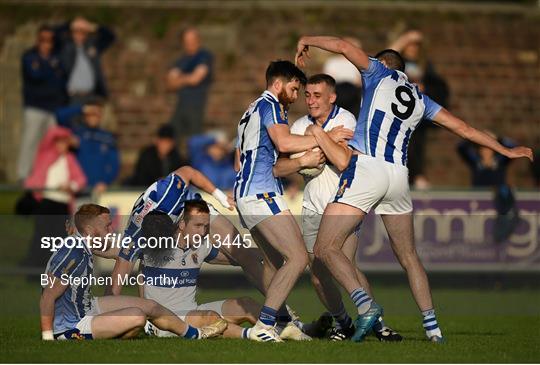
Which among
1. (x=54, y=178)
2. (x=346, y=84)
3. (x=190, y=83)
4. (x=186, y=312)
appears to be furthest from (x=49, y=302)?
(x=190, y=83)

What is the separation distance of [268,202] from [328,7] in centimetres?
1312

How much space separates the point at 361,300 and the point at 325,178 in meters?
1.50

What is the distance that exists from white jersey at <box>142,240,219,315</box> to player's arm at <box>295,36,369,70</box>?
2.05 metres

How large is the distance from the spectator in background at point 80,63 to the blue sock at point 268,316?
955 centimetres

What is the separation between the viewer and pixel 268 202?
38.4 feet

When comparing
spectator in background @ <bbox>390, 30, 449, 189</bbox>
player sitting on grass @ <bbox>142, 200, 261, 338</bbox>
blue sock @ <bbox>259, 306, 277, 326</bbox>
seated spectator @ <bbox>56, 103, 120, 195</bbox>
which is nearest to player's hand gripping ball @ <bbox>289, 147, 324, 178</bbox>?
player sitting on grass @ <bbox>142, 200, 261, 338</bbox>

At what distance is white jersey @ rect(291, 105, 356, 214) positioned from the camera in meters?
12.4

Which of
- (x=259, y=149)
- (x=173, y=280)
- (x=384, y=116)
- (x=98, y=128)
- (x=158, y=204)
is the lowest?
(x=173, y=280)

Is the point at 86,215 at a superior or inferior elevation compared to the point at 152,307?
superior

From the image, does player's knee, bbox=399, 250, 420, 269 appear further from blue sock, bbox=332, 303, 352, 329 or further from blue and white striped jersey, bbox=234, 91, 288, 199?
blue and white striped jersey, bbox=234, 91, 288, 199

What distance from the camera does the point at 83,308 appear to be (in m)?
11.8

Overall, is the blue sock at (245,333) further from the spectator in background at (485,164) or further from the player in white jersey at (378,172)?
the spectator in background at (485,164)

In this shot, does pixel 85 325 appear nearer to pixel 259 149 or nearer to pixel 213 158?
pixel 259 149

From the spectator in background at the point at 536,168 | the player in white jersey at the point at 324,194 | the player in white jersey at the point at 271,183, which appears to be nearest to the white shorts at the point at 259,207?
the player in white jersey at the point at 271,183
